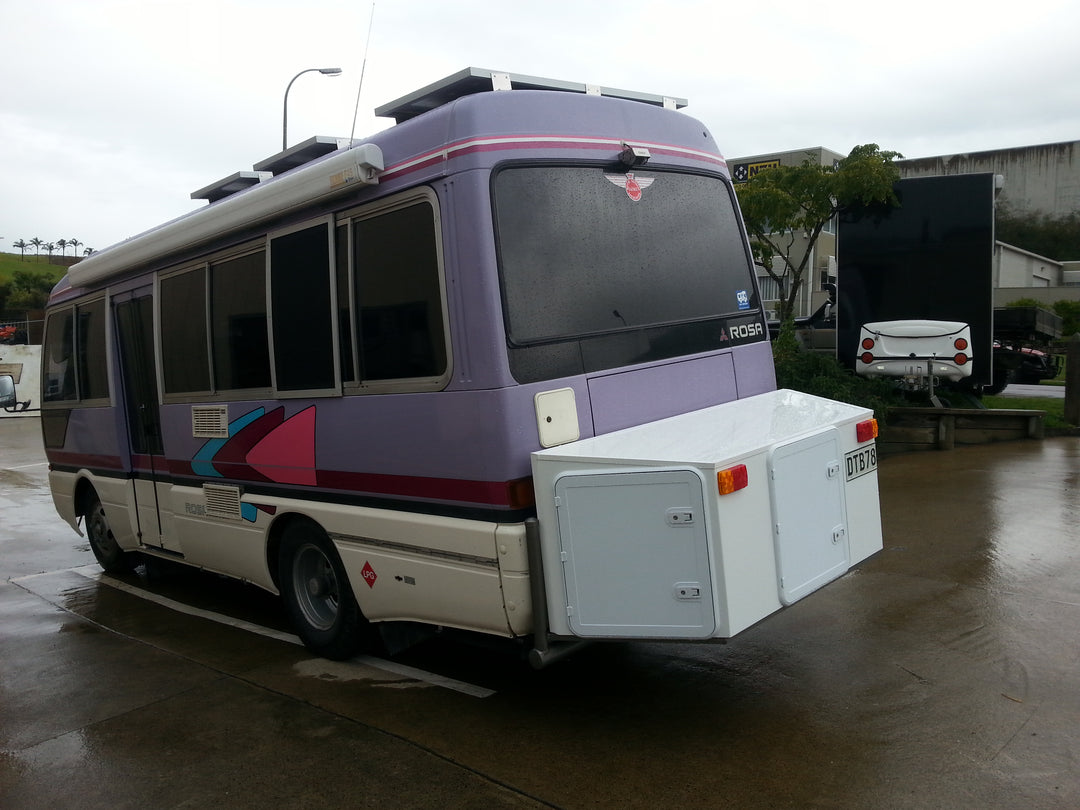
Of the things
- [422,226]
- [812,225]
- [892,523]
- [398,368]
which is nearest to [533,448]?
[398,368]

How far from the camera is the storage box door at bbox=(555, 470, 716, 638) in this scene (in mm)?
3760

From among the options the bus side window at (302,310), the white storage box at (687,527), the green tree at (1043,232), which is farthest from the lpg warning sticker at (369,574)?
the green tree at (1043,232)

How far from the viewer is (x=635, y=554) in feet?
12.8

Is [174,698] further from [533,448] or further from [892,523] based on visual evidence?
[892,523]

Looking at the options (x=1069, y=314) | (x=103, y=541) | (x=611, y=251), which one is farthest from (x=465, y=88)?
(x=1069, y=314)

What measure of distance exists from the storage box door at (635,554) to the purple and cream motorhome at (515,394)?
10 mm

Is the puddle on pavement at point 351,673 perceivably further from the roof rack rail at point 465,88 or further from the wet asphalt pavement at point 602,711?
the roof rack rail at point 465,88

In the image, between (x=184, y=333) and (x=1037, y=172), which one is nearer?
(x=184, y=333)

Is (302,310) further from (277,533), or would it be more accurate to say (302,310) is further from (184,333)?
(184,333)

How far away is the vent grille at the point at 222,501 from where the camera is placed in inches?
246

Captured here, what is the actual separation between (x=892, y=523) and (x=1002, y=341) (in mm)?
8615

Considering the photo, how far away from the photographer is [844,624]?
18.7ft

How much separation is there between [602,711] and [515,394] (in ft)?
5.45

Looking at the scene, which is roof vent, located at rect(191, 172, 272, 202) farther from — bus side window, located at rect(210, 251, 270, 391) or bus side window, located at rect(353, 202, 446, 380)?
bus side window, located at rect(353, 202, 446, 380)
